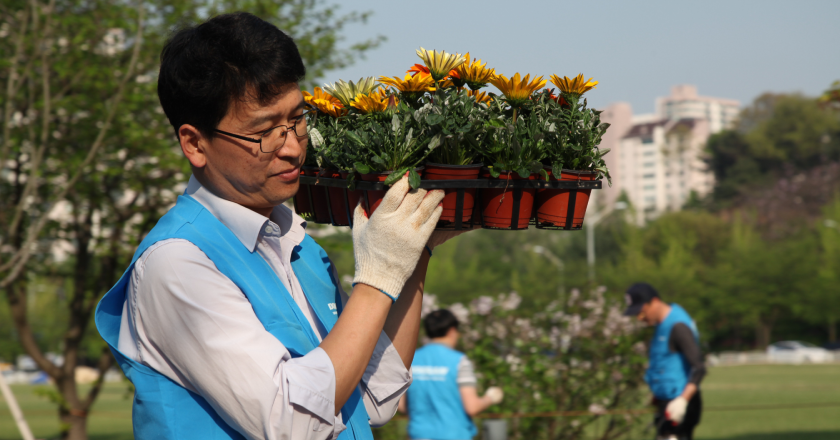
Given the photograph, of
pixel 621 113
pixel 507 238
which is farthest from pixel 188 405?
pixel 621 113

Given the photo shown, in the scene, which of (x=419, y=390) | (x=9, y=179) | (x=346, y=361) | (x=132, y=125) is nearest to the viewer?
(x=346, y=361)

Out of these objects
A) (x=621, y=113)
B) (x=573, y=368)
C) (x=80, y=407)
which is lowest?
(x=80, y=407)

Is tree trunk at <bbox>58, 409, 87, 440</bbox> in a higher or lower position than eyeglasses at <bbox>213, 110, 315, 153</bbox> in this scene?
lower

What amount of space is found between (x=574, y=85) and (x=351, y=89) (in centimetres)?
51

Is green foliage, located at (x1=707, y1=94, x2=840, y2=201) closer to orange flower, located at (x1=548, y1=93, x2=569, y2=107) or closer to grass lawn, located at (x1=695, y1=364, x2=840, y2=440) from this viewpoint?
grass lawn, located at (x1=695, y1=364, x2=840, y2=440)

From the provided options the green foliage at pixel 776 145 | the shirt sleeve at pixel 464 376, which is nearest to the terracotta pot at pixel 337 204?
the shirt sleeve at pixel 464 376

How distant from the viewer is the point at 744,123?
69.9 meters

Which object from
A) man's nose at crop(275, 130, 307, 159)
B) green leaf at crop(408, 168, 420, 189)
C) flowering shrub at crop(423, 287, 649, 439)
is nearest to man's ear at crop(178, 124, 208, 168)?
man's nose at crop(275, 130, 307, 159)

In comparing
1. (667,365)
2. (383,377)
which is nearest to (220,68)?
(383,377)

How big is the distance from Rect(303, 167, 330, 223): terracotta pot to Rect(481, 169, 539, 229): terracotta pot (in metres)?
0.41

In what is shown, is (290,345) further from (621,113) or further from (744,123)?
(621,113)

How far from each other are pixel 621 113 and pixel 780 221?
242ft

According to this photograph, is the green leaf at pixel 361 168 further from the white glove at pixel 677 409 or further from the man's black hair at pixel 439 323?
the white glove at pixel 677 409

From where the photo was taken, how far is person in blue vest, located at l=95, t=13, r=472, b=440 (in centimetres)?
122
